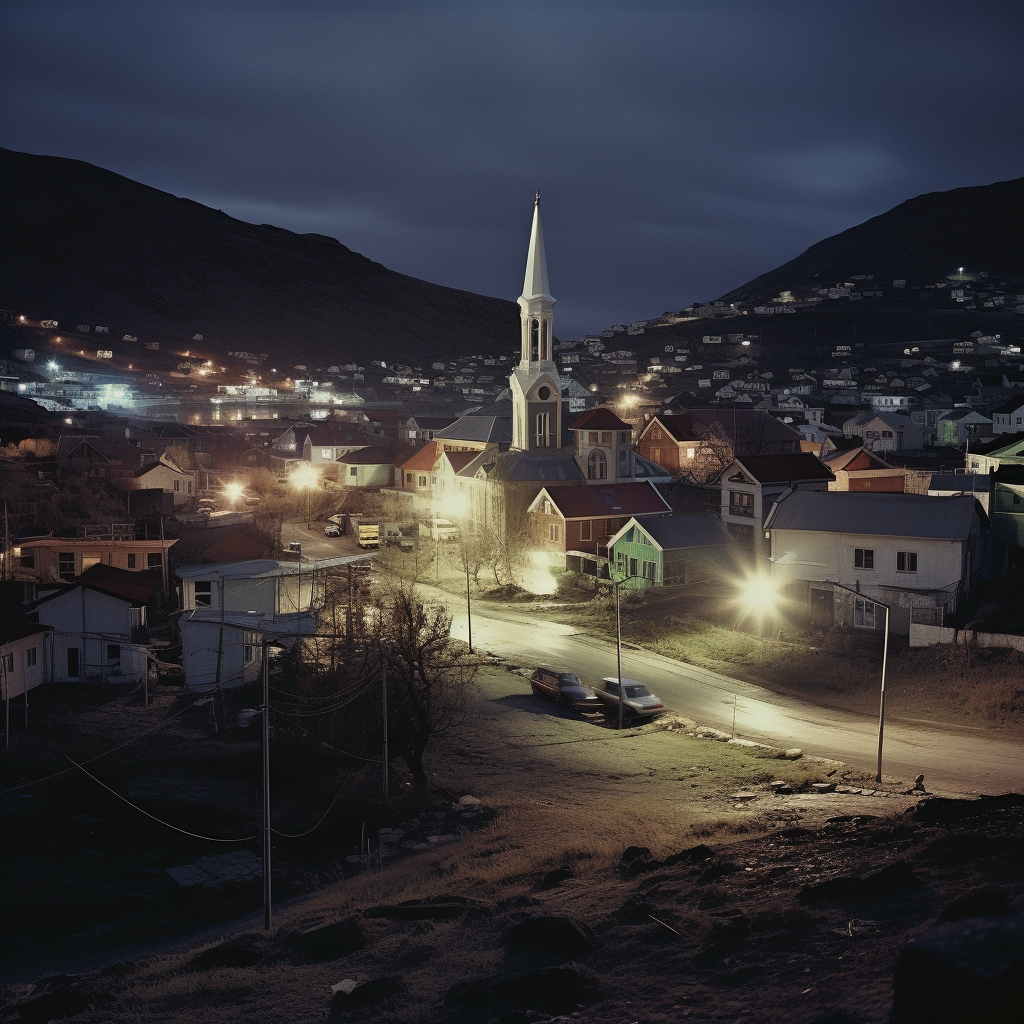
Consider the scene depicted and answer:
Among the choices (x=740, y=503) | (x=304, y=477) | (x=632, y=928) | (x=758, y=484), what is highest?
(x=758, y=484)

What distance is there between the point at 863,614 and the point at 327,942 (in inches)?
1159

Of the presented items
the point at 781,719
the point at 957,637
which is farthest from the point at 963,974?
the point at 957,637

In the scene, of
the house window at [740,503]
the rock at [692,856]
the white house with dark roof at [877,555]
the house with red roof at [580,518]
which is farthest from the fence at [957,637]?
the rock at [692,856]

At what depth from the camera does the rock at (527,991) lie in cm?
1172

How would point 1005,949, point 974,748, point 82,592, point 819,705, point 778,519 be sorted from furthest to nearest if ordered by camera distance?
point 778,519
point 82,592
point 819,705
point 974,748
point 1005,949

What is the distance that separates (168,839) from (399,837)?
5324 millimetres

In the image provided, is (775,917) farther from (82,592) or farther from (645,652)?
(82,592)

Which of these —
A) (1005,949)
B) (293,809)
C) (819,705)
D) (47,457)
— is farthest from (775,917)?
(47,457)

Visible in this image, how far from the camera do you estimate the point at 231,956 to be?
576 inches

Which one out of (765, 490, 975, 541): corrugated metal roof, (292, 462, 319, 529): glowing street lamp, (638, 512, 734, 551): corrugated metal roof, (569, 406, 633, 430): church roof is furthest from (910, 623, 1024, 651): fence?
(292, 462, 319, 529): glowing street lamp

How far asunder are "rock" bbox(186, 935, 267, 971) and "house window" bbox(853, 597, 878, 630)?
29405mm

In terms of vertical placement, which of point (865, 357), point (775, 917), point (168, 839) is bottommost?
point (168, 839)

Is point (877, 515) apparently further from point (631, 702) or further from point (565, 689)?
point (565, 689)

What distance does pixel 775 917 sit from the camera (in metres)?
13.1
